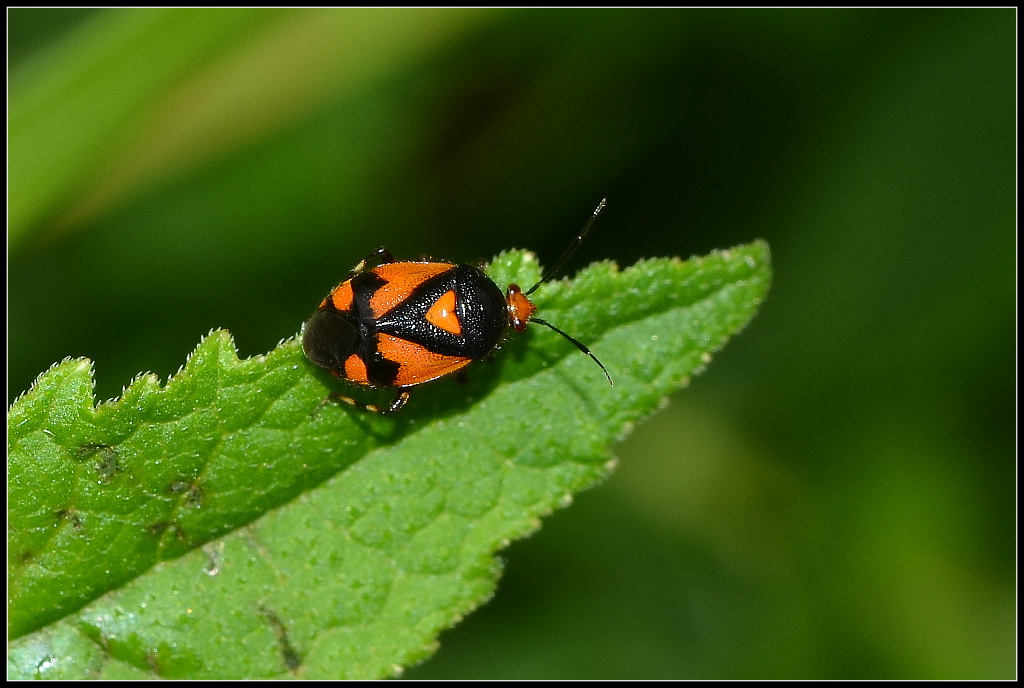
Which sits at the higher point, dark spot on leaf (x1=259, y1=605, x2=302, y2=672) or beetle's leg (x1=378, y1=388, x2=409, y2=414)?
beetle's leg (x1=378, y1=388, x2=409, y2=414)

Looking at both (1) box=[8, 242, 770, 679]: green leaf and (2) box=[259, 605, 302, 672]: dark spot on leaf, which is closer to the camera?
(1) box=[8, 242, 770, 679]: green leaf

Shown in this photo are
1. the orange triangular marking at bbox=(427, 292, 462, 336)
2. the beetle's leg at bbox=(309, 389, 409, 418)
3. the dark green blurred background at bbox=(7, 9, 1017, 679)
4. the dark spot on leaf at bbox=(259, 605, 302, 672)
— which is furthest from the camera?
→ the dark green blurred background at bbox=(7, 9, 1017, 679)

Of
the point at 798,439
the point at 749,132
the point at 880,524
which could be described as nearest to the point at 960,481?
the point at 880,524

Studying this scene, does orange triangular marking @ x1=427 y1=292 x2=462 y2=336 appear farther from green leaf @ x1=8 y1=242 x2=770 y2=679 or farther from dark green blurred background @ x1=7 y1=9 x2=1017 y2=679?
dark green blurred background @ x1=7 y1=9 x2=1017 y2=679

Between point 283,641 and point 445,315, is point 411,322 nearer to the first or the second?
point 445,315

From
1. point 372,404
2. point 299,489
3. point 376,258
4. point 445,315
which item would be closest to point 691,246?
point 376,258

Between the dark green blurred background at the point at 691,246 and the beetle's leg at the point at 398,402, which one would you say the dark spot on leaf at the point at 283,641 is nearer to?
the beetle's leg at the point at 398,402

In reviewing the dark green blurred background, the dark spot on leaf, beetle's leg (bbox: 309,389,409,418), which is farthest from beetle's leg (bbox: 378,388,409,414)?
the dark green blurred background
